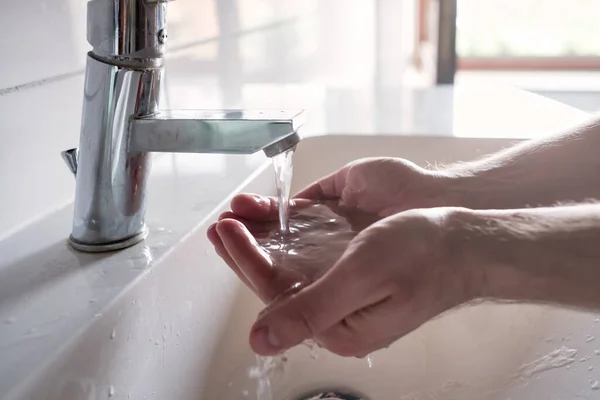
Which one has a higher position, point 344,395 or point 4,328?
point 4,328

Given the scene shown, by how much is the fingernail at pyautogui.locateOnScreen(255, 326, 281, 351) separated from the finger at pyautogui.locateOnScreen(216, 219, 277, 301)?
0.19ft

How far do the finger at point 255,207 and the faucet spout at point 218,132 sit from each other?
86 millimetres

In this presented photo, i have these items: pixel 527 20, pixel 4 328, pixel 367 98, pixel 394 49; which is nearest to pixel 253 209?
pixel 4 328

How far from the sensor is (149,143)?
43 centimetres

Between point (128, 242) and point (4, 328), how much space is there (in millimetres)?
124

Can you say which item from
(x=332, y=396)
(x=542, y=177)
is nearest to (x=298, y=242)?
(x=332, y=396)

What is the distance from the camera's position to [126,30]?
385 mm

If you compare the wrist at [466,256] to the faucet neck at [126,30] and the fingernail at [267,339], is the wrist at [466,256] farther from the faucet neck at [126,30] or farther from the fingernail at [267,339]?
the faucet neck at [126,30]

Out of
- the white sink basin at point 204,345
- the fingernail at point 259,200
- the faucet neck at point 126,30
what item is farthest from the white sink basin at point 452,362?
the faucet neck at point 126,30

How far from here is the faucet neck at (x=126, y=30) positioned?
381 millimetres

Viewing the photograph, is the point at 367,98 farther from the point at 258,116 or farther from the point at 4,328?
the point at 4,328

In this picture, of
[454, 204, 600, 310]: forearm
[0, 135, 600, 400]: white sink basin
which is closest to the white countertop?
[0, 135, 600, 400]: white sink basin

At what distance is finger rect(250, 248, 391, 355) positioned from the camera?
1.06 ft

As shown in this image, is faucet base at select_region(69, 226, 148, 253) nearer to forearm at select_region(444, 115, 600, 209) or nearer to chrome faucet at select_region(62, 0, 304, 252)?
chrome faucet at select_region(62, 0, 304, 252)
